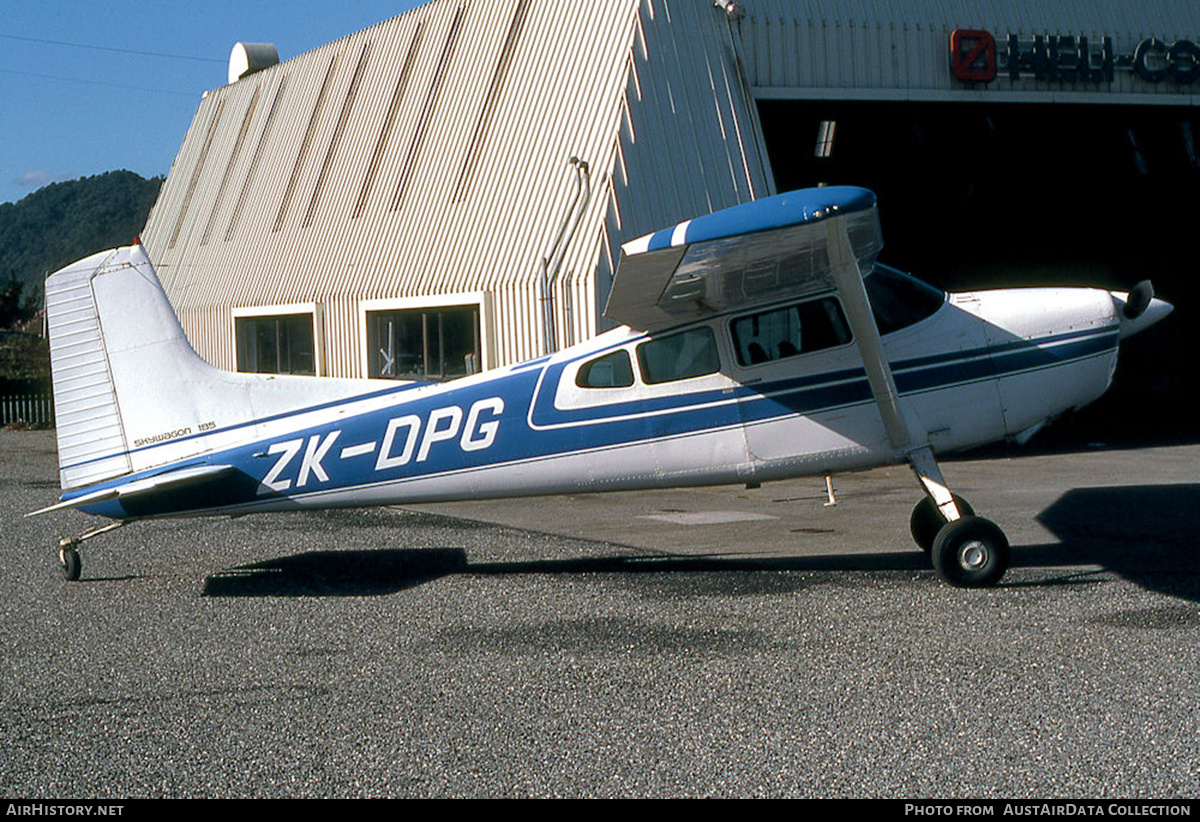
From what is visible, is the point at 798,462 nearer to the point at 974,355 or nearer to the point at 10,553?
the point at 974,355

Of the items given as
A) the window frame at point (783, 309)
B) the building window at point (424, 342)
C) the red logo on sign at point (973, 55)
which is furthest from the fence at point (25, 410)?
the window frame at point (783, 309)

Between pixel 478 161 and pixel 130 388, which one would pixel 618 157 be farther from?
pixel 130 388

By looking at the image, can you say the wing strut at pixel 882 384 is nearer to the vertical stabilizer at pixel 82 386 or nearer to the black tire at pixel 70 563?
the vertical stabilizer at pixel 82 386

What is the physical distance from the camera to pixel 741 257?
7883mm

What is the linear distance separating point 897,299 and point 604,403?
2406 millimetres

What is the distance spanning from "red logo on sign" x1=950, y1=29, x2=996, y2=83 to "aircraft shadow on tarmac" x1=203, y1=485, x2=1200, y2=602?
9.99 meters

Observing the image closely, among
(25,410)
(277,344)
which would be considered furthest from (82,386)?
(25,410)

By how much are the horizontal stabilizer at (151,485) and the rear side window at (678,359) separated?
3.30 m

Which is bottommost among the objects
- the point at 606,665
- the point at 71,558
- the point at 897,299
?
the point at 606,665

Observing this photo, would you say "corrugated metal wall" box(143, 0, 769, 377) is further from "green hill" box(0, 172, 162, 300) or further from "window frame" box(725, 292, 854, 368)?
"green hill" box(0, 172, 162, 300)

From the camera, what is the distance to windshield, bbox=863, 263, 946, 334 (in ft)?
30.2

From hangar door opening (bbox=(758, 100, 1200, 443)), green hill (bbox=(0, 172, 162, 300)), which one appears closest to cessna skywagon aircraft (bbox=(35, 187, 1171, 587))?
hangar door opening (bbox=(758, 100, 1200, 443))

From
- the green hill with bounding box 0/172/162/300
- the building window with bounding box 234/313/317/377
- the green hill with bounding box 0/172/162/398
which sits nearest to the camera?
the building window with bounding box 234/313/317/377

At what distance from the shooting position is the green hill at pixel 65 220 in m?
153
